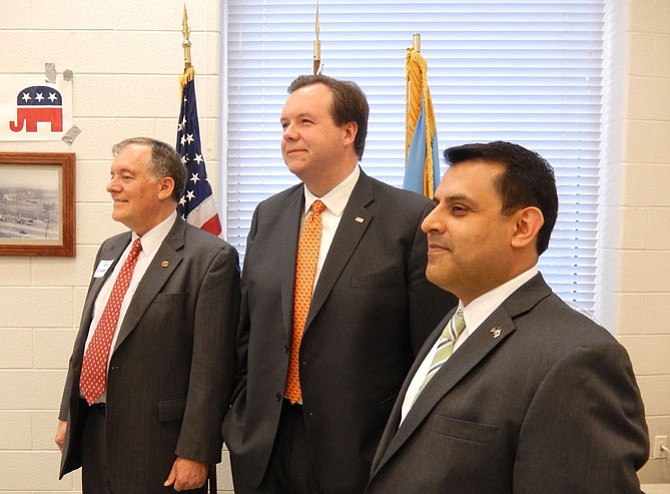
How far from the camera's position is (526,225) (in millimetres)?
1176

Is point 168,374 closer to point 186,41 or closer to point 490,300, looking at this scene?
point 490,300

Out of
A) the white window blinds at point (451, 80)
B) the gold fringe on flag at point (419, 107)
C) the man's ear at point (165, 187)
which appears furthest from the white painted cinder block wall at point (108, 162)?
the gold fringe on flag at point (419, 107)

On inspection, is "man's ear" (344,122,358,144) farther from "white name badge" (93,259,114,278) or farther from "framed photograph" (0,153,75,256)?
"framed photograph" (0,153,75,256)

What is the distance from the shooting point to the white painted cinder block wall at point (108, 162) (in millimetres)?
2729

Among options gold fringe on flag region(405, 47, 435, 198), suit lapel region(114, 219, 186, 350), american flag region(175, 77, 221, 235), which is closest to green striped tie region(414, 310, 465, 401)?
suit lapel region(114, 219, 186, 350)

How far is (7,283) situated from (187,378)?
1.28 metres

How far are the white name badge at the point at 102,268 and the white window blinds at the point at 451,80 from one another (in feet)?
3.10

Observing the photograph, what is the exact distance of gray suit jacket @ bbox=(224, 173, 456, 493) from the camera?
5.69ft

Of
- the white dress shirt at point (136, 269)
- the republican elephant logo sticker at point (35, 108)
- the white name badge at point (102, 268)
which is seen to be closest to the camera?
the white dress shirt at point (136, 269)

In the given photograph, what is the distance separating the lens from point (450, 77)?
10.0 ft

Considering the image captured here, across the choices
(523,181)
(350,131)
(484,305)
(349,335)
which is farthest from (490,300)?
(350,131)

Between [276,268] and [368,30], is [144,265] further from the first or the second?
[368,30]

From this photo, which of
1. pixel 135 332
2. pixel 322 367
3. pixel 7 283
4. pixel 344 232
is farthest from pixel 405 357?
pixel 7 283

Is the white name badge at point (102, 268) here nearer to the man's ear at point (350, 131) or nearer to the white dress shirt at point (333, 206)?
the white dress shirt at point (333, 206)
